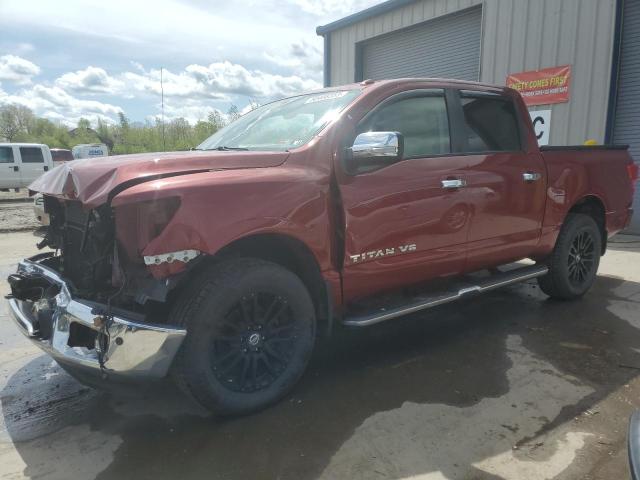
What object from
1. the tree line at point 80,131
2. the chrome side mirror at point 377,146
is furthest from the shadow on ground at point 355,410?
the tree line at point 80,131

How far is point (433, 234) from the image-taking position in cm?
349

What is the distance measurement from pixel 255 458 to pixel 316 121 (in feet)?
6.61

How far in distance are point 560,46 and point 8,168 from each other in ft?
64.0

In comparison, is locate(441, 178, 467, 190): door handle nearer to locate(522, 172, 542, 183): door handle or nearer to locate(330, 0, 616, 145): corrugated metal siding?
locate(522, 172, 542, 183): door handle

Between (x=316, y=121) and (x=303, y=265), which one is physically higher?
(x=316, y=121)

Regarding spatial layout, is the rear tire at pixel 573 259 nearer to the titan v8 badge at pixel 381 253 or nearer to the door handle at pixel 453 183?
the door handle at pixel 453 183

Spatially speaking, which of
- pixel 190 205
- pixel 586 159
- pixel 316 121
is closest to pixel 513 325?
pixel 586 159

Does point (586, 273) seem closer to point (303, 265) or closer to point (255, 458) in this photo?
point (303, 265)

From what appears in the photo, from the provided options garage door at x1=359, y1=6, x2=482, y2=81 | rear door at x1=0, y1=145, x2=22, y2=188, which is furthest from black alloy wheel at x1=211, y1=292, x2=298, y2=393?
rear door at x1=0, y1=145, x2=22, y2=188

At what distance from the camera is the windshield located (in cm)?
322

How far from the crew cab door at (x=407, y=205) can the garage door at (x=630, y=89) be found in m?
6.80

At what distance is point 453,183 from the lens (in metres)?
3.53

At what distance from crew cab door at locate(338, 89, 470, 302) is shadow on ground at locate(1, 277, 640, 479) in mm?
632

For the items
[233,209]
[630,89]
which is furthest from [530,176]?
[630,89]
